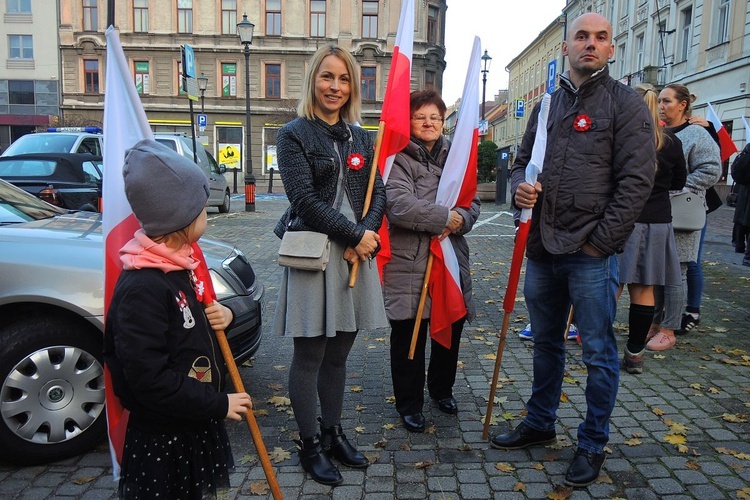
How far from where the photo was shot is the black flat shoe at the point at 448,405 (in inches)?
158

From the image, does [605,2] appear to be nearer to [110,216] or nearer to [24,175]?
[24,175]

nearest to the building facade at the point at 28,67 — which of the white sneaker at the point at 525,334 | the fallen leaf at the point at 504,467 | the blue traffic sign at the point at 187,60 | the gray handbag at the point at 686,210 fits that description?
the blue traffic sign at the point at 187,60

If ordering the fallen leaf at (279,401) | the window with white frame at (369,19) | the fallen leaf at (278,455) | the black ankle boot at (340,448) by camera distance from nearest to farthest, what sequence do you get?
the black ankle boot at (340,448)
the fallen leaf at (278,455)
the fallen leaf at (279,401)
the window with white frame at (369,19)

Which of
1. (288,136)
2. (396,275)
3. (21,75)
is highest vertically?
(21,75)

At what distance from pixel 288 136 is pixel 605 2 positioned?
44433 mm

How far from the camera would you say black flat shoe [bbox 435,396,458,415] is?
401 cm

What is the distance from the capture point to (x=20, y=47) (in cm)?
4509

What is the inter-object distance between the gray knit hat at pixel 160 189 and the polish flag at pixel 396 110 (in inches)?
59.8

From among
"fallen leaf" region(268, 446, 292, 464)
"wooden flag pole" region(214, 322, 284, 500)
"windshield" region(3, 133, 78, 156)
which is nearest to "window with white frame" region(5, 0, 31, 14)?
"windshield" region(3, 133, 78, 156)

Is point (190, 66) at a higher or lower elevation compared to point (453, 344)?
higher

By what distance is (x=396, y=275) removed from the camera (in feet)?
12.2

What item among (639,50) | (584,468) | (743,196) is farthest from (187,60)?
(639,50)

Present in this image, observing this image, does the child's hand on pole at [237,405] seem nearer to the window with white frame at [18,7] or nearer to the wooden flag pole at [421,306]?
the wooden flag pole at [421,306]

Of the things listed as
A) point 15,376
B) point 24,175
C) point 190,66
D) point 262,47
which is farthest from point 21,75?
point 15,376
